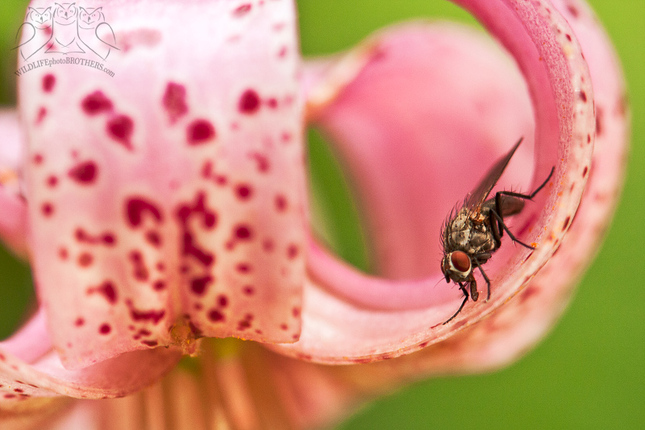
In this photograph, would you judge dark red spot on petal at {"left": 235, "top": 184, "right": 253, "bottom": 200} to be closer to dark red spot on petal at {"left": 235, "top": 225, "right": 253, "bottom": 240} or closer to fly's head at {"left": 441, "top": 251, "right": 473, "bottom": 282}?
dark red spot on petal at {"left": 235, "top": 225, "right": 253, "bottom": 240}

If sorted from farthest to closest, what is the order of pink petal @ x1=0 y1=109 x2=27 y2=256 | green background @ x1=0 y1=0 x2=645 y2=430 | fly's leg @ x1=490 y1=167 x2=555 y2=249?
green background @ x1=0 y1=0 x2=645 y2=430, pink petal @ x1=0 y1=109 x2=27 y2=256, fly's leg @ x1=490 y1=167 x2=555 y2=249

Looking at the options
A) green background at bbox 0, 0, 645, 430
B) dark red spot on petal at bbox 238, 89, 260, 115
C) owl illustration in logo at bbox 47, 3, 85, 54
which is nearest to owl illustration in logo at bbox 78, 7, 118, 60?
owl illustration in logo at bbox 47, 3, 85, 54

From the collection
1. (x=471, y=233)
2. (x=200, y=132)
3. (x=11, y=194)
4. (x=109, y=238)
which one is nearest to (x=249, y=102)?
(x=200, y=132)

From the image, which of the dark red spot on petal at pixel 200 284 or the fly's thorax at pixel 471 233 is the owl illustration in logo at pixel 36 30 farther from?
the fly's thorax at pixel 471 233

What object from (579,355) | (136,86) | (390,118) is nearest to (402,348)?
(136,86)

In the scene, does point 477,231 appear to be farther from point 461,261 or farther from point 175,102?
point 175,102

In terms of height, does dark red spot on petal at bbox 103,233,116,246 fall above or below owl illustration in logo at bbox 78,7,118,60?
below

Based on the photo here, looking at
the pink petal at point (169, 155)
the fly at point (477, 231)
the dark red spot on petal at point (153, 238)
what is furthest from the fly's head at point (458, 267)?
the dark red spot on petal at point (153, 238)
